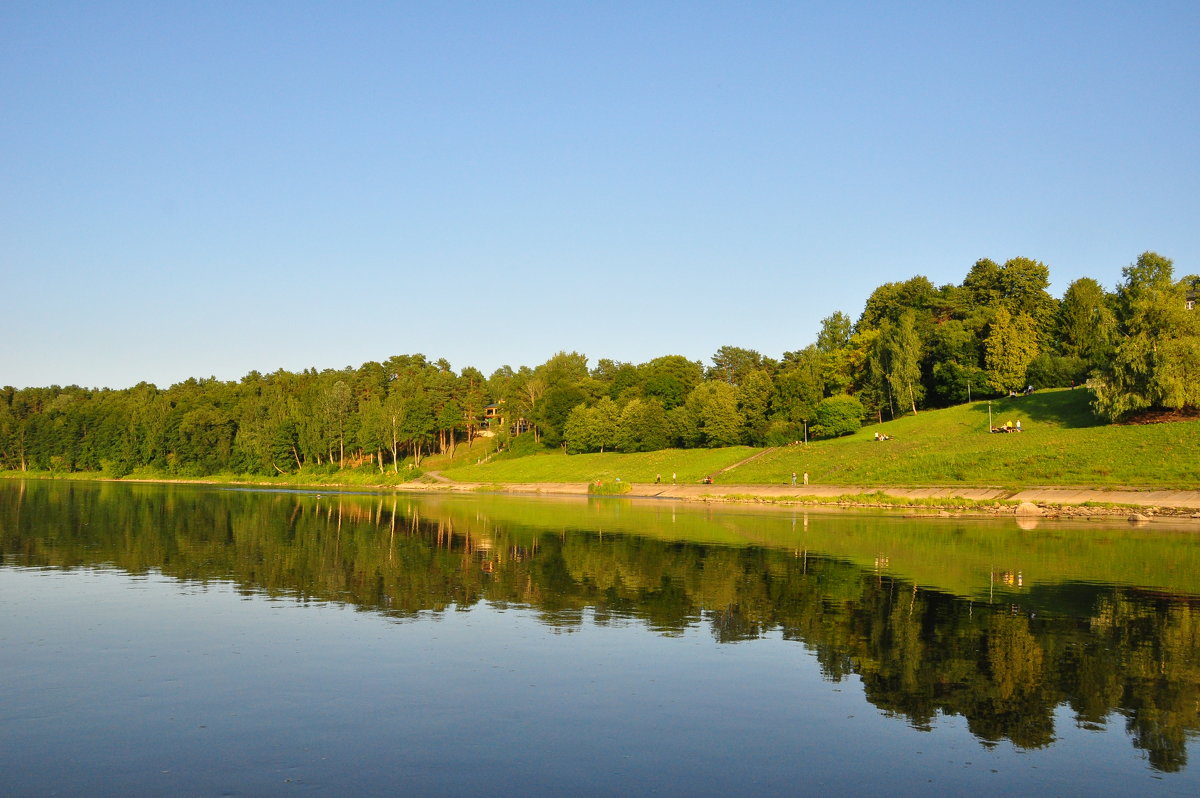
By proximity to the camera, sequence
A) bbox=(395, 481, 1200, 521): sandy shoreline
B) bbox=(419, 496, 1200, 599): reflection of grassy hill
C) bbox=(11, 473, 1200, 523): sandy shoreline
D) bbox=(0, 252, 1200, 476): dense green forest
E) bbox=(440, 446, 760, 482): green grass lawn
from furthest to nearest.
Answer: bbox=(440, 446, 760, 482): green grass lawn
bbox=(0, 252, 1200, 476): dense green forest
bbox=(395, 481, 1200, 521): sandy shoreline
bbox=(11, 473, 1200, 523): sandy shoreline
bbox=(419, 496, 1200, 599): reflection of grassy hill

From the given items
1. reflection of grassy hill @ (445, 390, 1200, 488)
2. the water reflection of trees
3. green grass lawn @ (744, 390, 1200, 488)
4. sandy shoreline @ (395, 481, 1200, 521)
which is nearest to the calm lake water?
the water reflection of trees

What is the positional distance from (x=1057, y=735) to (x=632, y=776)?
6.49 meters

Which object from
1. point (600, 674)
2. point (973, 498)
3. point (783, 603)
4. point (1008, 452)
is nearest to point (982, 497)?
point (973, 498)

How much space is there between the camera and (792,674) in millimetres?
15922

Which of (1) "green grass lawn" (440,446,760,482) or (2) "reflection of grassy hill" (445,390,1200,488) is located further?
(1) "green grass lawn" (440,446,760,482)

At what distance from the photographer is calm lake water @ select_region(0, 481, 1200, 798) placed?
10.8 metres

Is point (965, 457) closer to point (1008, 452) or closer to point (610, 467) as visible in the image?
point (1008, 452)

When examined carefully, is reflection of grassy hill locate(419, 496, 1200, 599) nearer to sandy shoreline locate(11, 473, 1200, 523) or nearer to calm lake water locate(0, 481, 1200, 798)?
calm lake water locate(0, 481, 1200, 798)

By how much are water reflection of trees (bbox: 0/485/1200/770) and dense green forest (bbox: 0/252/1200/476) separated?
57.1 metres

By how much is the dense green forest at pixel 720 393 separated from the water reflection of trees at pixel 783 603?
187ft

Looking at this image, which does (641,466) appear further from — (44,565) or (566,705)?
(566,705)

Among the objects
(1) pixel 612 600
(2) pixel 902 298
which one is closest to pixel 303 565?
(1) pixel 612 600

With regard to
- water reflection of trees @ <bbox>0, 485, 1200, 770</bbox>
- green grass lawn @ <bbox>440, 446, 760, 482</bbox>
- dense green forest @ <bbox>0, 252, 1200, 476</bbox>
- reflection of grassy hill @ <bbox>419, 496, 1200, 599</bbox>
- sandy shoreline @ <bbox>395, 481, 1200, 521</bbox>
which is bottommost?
reflection of grassy hill @ <bbox>419, 496, 1200, 599</bbox>

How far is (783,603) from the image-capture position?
76.3ft
